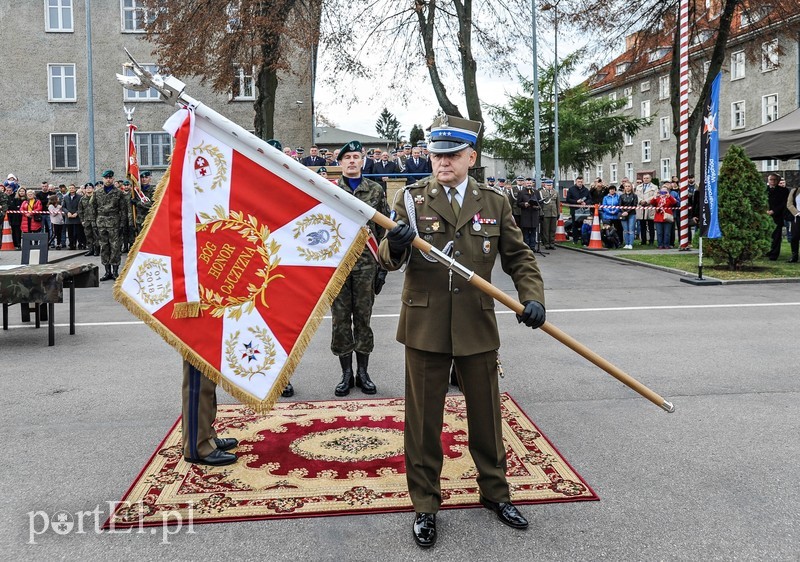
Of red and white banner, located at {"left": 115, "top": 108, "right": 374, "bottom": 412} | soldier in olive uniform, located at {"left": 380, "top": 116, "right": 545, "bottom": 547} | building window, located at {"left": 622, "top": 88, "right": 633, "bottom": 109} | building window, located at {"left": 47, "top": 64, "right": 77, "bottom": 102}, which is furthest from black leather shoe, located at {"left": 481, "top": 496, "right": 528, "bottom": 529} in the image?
building window, located at {"left": 622, "top": 88, "right": 633, "bottom": 109}

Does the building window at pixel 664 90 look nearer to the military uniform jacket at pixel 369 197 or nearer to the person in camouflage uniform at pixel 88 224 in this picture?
the person in camouflage uniform at pixel 88 224

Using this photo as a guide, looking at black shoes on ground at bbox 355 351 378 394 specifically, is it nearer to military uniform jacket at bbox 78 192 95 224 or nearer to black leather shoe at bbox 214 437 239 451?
black leather shoe at bbox 214 437 239 451

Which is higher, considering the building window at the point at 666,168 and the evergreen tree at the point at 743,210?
the building window at the point at 666,168

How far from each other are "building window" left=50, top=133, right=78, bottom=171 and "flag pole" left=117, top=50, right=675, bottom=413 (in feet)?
132

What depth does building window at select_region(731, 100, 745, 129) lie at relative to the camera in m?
46.7

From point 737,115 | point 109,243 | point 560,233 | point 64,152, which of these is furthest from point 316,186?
point 737,115

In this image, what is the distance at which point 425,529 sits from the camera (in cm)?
379

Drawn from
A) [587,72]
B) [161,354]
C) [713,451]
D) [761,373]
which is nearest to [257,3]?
[587,72]

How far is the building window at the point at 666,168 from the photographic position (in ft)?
187

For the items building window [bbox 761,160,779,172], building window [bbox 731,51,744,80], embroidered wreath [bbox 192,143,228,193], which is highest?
building window [bbox 731,51,744,80]

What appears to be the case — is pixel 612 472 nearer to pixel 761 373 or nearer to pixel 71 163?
pixel 761 373

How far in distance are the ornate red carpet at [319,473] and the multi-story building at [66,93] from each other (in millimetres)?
36360

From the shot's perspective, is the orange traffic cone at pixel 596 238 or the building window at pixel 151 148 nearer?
the orange traffic cone at pixel 596 238

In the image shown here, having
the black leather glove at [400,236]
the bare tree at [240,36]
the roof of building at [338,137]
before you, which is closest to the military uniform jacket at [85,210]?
the bare tree at [240,36]
